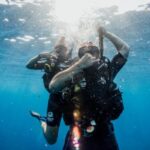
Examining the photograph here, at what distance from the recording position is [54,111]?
6.01 metres

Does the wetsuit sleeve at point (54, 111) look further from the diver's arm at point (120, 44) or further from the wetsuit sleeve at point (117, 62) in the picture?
the diver's arm at point (120, 44)

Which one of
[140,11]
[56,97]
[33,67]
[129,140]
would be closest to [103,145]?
[56,97]

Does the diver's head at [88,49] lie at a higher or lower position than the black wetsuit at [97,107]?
higher

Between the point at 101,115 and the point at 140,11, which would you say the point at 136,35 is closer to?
the point at 140,11

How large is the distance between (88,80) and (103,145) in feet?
4.13

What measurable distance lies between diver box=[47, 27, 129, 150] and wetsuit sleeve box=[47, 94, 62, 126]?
0.83 meters

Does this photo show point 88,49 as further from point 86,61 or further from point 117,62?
point 117,62

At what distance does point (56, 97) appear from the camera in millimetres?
6004

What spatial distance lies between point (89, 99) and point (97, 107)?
0.69ft

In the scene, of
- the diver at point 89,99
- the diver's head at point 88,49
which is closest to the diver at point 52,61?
the diver's head at point 88,49

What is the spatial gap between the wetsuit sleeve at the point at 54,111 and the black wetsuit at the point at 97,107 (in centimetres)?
82

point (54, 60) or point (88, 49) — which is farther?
point (54, 60)

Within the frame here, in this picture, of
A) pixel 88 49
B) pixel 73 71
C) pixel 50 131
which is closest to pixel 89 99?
pixel 73 71

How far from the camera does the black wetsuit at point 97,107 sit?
4500 millimetres
